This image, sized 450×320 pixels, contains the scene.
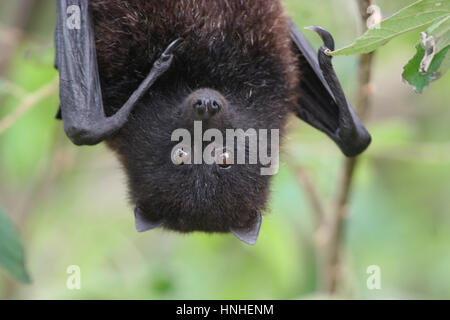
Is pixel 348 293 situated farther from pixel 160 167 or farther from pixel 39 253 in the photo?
pixel 39 253

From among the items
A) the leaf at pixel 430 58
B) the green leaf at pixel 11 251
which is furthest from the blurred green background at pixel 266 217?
the leaf at pixel 430 58

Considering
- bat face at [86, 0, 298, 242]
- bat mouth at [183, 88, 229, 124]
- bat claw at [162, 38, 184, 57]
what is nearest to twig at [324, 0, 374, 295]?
bat face at [86, 0, 298, 242]
